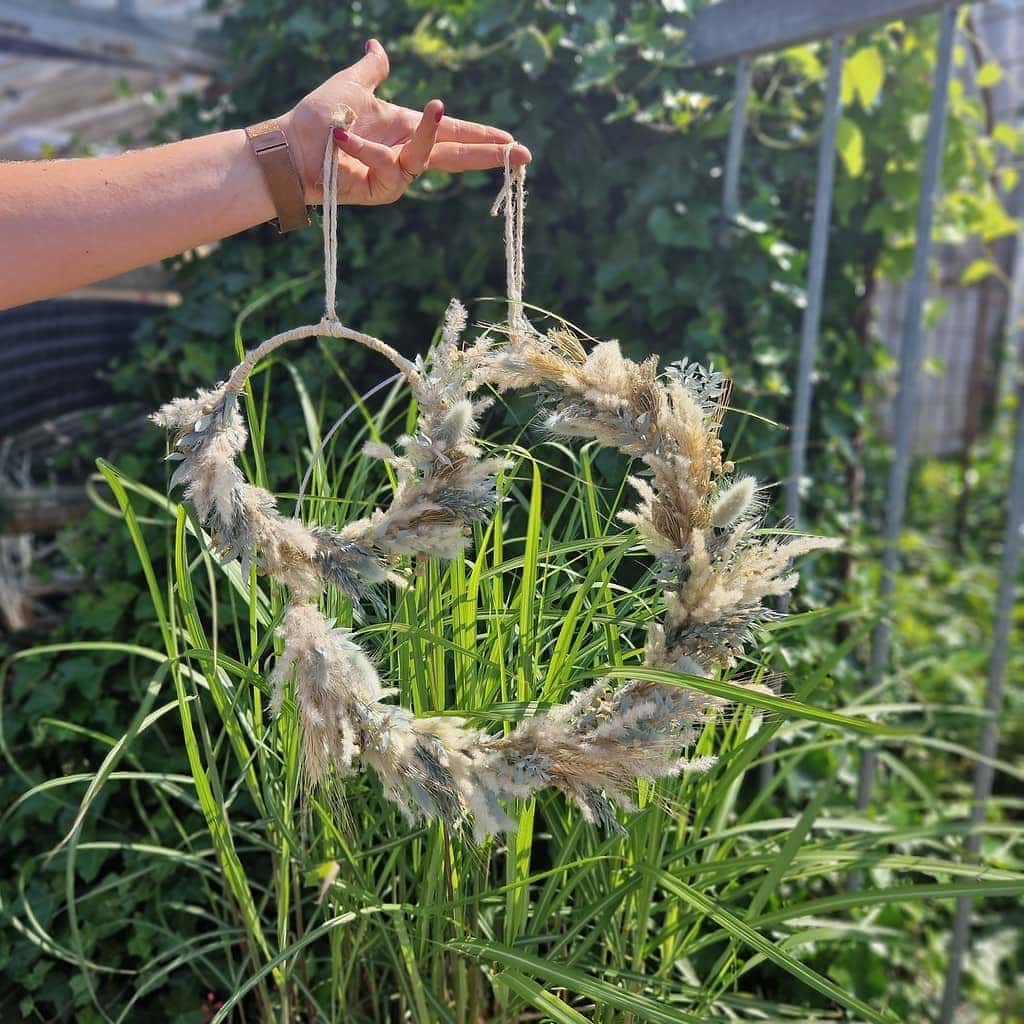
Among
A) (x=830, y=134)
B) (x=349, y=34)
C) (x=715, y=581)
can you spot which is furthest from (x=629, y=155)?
(x=715, y=581)

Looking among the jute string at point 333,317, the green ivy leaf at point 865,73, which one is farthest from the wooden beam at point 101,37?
the jute string at point 333,317

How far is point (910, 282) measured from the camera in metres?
1.62

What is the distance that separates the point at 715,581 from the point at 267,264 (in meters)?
1.72

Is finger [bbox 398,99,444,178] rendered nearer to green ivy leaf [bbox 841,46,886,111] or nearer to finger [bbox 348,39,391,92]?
finger [bbox 348,39,391,92]

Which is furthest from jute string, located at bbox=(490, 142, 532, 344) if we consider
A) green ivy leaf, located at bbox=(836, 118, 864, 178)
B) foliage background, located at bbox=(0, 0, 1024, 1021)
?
green ivy leaf, located at bbox=(836, 118, 864, 178)

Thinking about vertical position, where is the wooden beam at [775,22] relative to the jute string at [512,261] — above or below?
above

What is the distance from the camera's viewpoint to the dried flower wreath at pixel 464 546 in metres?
0.68

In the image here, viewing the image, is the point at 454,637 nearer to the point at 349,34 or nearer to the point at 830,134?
the point at 830,134

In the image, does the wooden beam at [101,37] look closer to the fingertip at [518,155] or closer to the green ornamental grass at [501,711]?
the green ornamental grass at [501,711]

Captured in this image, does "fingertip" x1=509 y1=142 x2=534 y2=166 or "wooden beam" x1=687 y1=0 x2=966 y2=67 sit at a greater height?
"wooden beam" x1=687 y1=0 x2=966 y2=67

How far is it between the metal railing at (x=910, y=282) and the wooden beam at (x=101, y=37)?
1479 millimetres

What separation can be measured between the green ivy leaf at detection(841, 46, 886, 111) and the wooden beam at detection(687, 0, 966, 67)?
27cm

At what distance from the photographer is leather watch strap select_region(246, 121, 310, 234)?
85 cm

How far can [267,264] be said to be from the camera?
215 centimetres
